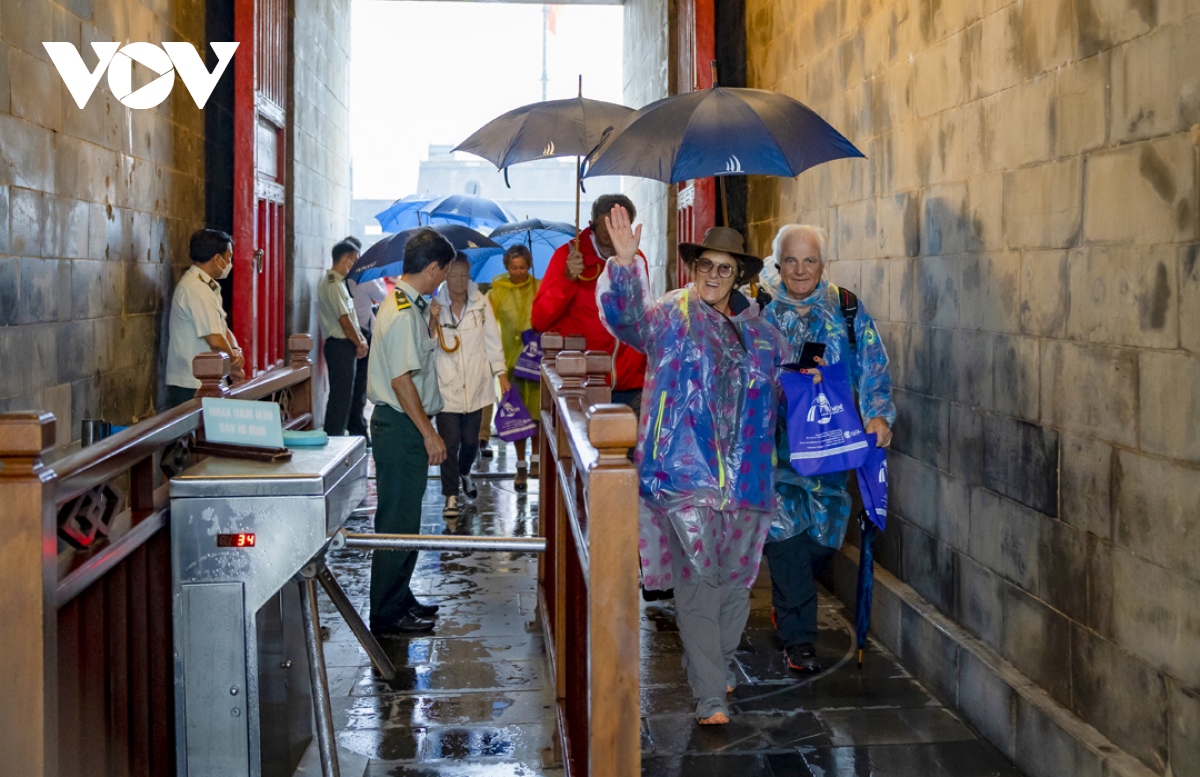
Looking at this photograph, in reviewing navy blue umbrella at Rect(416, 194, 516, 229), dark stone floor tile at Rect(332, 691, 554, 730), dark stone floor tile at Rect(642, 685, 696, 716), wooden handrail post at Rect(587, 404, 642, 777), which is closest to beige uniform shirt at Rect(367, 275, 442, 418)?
dark stone floor tile at Rect(332, 691, 554, 730)

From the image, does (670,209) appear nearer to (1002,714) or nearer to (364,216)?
(1002,714)

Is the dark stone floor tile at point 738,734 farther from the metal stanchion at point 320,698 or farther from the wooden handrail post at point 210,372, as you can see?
the wooden handrail post at point 210,372

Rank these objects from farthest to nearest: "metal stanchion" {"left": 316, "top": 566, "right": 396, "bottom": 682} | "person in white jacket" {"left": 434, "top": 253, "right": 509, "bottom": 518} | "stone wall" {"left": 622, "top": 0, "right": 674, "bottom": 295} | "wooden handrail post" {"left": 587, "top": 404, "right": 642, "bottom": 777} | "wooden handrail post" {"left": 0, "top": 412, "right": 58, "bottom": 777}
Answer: "stone wall" {"left": 622, "top": 0, "right": 674, "bottom": 295}
"person in white jacket" {"left": 434, "top": 253, "right": 509, "bottom": 518}
"metal stanchion" {"left": 316, "top": 566, "right": 396, "bottom": 682}
"wooden handrail post" {"left": 587, "top": 404, "right": 642, "bottom": 777}
"wooden handrail post" {"left": 0, "top": 412, "right": 58, "bottom": 777}

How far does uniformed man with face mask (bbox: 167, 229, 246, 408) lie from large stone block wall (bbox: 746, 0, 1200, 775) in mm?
3320

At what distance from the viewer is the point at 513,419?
7.27 meters

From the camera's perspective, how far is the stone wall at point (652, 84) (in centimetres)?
847

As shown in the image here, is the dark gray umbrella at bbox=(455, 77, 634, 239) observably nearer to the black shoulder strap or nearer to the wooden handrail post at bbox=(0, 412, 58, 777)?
the black shoulder strap

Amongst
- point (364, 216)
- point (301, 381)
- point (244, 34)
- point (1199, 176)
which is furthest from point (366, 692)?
point (364, 216)

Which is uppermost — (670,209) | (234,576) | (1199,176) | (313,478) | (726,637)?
(670,209)

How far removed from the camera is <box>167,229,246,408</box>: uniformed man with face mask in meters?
5.92

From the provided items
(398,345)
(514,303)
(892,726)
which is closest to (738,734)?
(892,726)

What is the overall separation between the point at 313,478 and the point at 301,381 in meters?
2.03

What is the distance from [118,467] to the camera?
91.6 inches

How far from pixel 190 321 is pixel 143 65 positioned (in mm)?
Result: 1290
